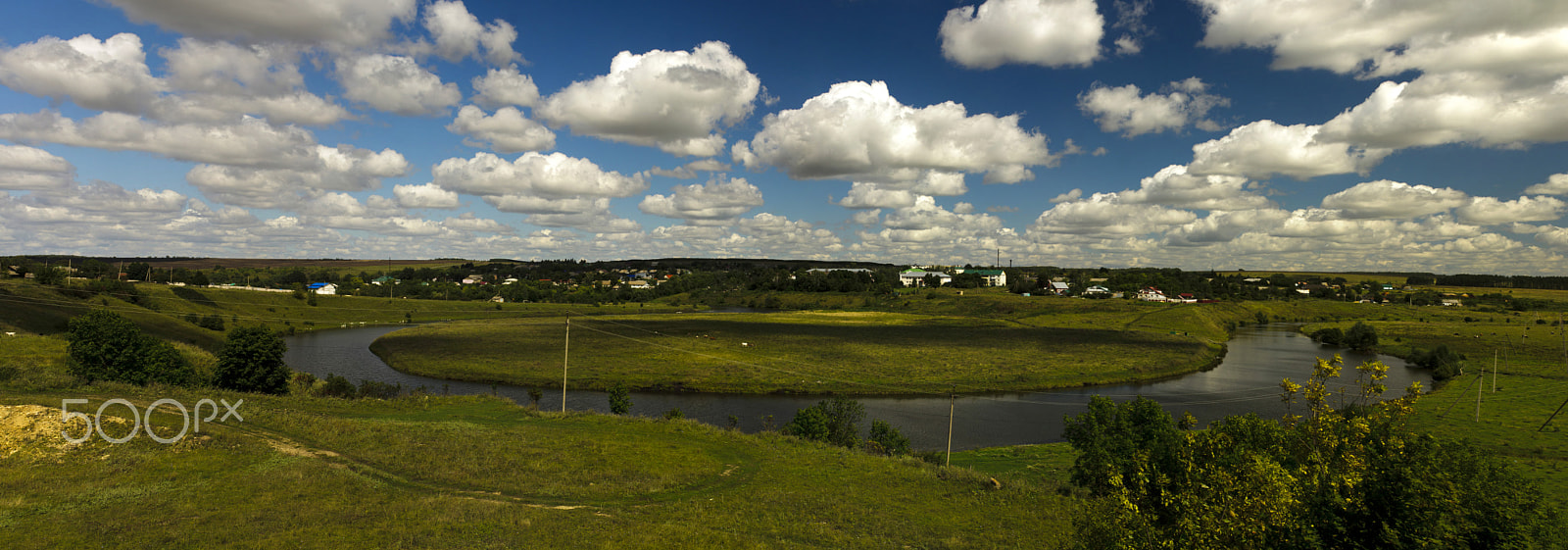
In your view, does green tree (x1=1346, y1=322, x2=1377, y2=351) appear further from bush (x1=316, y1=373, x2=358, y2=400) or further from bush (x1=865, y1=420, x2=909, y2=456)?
bush (x1=316, y1=373, x2=358, y2=400)

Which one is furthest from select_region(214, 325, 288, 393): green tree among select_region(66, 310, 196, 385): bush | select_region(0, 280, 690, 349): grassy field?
select_region(0, 280, 690, 349): grassy field

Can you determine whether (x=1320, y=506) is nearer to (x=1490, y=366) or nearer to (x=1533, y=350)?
(x=1490, y=366)

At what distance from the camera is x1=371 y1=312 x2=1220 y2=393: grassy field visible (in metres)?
79.7

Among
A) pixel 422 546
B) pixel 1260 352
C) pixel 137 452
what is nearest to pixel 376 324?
pixel 137 452

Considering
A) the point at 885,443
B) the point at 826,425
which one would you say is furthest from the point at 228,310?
the point at 885,443

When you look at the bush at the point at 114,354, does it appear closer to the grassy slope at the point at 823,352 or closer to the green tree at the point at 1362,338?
the grassy slope at the point at 823,352

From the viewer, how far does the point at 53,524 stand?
1903 cm

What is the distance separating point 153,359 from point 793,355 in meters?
71.1

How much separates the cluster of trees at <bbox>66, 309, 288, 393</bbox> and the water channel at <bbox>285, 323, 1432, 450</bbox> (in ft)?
63.8

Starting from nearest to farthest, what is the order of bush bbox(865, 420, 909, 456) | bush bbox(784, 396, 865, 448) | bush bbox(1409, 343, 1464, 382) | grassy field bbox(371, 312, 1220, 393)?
bush bbox(865, 420, 909, 456)
bush bbox(784, 396, 865, 448)
grassy field bbox(371, 312, 1220, 393)
bush bbox(1409, 343, 1464, 382)

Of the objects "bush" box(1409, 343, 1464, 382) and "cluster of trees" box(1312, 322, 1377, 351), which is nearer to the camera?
"bush" box(1409, 343, 1464, 382)

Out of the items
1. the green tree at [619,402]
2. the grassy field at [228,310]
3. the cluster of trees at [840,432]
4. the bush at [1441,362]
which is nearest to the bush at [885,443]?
the cluster of trees at [840,432]

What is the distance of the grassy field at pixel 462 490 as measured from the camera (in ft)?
67.3

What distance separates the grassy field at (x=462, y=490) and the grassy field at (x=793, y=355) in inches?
1475
